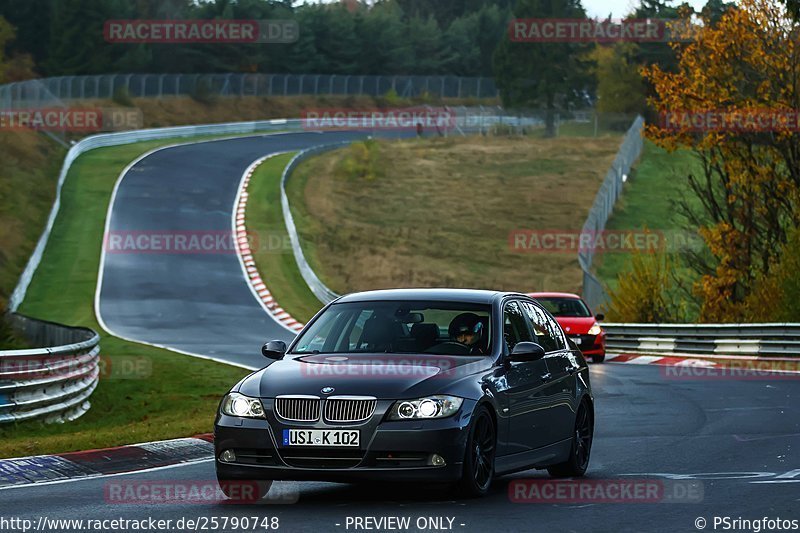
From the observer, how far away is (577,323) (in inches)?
1187

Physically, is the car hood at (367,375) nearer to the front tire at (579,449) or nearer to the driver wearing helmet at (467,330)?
the driver wearing helmet at (467,330)

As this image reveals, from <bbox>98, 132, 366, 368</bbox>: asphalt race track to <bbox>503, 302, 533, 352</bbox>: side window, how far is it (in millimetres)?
18610

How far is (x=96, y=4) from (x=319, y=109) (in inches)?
794

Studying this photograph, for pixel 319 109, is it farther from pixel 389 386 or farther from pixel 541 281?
pixel 389 386

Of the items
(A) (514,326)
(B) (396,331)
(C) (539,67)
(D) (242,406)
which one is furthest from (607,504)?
(C) (539,67)

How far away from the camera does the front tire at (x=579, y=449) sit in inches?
489

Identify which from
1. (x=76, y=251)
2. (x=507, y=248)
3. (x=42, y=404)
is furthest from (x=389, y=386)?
(x=507, y=248)

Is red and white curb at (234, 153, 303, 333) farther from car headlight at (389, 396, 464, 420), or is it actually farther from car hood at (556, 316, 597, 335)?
car headlight at (389, 396, 464, 420)

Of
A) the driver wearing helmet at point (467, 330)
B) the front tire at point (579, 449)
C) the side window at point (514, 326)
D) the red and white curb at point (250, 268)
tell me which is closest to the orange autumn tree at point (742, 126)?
the red and white curb at point (250, 268)

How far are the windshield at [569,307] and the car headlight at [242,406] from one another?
67.9 feet

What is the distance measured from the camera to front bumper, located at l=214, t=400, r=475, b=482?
9.88m

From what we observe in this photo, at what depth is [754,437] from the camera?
1598 cm

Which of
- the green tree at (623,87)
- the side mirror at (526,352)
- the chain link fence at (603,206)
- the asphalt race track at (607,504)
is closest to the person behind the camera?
the asphalt race track at (607,504)

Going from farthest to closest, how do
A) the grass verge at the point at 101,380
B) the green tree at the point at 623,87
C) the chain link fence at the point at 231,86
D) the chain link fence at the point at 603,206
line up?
the green tree at the point at 623,87, the chain link fence at the point at 231,86, the chain link fence at the point at 603,206, the grass verge at the point at 101,380
